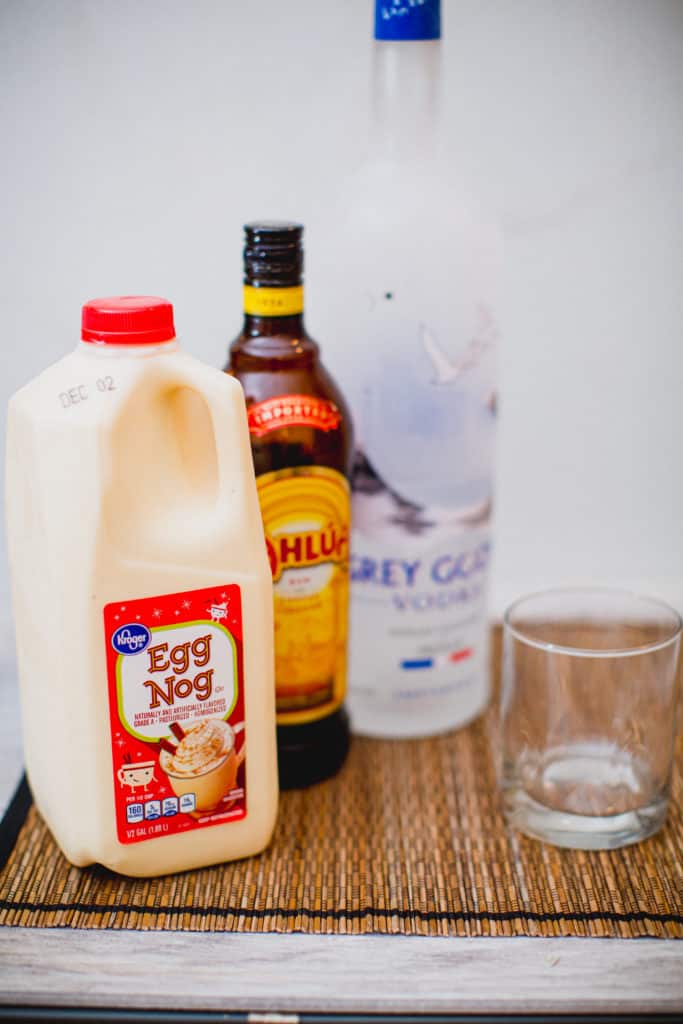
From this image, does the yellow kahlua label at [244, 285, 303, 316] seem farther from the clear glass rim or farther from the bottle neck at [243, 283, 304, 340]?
the clear glass rim

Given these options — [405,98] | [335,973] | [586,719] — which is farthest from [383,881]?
[405,98]

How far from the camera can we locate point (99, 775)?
68cm

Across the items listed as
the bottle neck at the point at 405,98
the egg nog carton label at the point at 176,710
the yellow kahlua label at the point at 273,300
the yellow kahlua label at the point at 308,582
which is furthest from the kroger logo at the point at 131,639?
the bottle neck at the point at 405,98

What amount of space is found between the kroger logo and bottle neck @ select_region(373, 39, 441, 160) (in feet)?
1.35

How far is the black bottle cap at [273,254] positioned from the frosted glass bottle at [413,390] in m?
0.08

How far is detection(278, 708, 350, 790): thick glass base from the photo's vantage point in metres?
0.82

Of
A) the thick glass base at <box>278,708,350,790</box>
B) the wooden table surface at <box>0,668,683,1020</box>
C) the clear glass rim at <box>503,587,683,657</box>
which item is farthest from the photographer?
the thick glass base at <box>278,708,350,790</box>

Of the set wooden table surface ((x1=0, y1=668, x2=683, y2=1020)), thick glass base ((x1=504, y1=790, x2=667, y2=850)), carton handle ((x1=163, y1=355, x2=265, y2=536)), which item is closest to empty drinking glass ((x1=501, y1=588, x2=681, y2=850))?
thick glass base ((x1=504, y1=790, x2=667, y2=850))

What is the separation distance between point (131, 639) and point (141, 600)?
3 cm

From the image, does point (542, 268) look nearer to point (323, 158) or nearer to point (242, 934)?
point (323, 158)

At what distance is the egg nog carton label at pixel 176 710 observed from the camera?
2.18ft

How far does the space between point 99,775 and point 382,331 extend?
1.26 ft

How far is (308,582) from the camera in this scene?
0.79 metres

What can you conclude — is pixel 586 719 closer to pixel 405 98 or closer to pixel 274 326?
pixel 274 326
